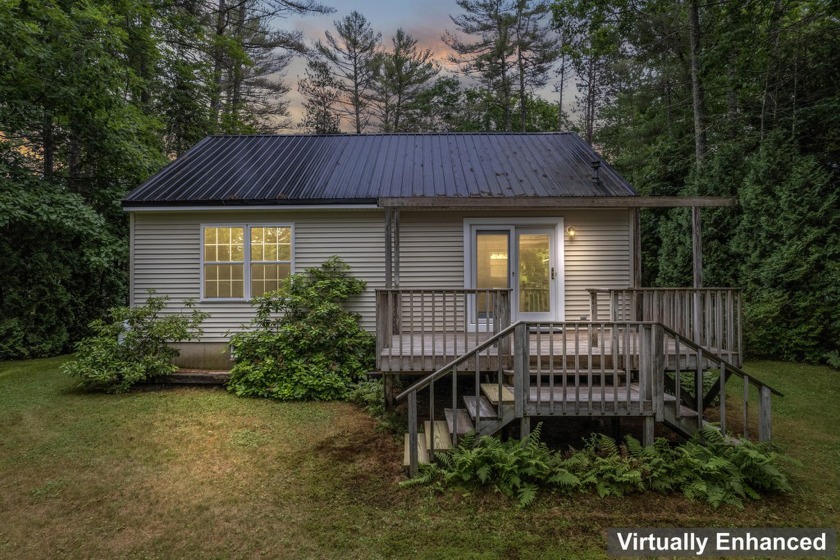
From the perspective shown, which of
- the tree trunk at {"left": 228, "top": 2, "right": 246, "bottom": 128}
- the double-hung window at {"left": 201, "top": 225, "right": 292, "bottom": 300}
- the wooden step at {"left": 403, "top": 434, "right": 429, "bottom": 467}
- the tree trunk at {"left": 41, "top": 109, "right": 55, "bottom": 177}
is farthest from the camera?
the tree trunk at {"left": 228, "top": 2, "right": 246, "bottom": 128}

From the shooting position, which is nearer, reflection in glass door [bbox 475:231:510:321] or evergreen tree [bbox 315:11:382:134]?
reflection in glass door [bbox 475:231:510:321]

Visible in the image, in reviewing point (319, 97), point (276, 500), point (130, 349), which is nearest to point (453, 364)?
point (276, 500)

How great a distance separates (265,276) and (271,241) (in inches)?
26.5

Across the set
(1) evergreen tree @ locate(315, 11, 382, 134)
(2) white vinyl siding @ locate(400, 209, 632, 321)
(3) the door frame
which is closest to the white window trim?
(2) white vinyl siding @ locate(400, 209, 632, 321)

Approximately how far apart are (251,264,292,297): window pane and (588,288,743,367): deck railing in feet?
17.9

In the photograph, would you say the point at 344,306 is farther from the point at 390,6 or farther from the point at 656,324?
the point at 390,6

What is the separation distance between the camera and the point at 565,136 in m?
10.1

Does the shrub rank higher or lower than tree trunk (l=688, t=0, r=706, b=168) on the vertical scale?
lower

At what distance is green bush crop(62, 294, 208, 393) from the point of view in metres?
6.49

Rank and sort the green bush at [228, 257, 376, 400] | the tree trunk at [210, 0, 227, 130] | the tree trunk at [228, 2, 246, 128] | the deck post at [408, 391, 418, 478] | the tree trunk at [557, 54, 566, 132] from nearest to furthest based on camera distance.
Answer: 1. the deck post at [408, 391, 418, 478]
2. the green bush at [228, 257, 376, 400]
3. the tree trunk at [210, 0, 227, 130]
4. the tree trunk at [228, 2, 246, 128]
5. the tree trunk at [557, 54, 566, 132]

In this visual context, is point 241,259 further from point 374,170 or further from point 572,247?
point 572,247

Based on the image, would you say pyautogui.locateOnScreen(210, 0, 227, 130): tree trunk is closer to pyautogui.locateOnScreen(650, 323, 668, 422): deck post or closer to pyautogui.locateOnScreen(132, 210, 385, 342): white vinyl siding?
pyautogui.locateOnScreen(132, 210, 385, 342): white vinyl siding

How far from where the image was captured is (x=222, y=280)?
763 centimetres

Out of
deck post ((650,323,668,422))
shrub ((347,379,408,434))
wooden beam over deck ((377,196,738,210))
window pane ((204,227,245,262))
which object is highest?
wooden beam over deck ((377,196,738,210))
